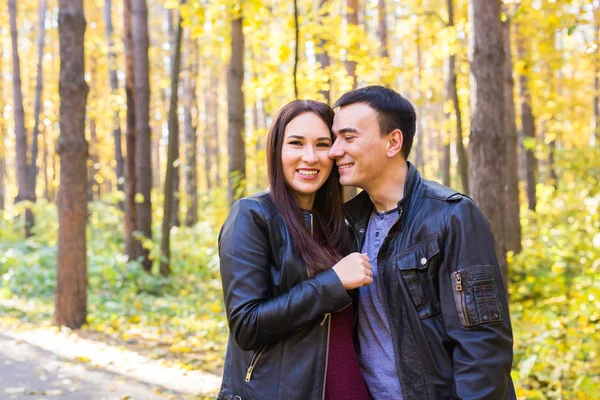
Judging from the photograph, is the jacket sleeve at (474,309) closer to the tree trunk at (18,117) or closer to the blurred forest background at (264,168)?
the blurred forest background at (264,168)

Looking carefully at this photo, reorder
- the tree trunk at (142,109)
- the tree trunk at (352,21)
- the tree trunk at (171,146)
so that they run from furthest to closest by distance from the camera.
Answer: the tree trunk at (142,109)
the tree trunk at (171,146)
the tree trunk at (352,21)

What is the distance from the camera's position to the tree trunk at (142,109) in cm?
1301

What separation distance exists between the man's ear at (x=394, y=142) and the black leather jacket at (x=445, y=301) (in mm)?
250

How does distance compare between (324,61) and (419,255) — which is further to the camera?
(324,61)


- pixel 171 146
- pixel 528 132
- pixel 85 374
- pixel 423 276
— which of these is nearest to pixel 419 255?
pixel 423 276

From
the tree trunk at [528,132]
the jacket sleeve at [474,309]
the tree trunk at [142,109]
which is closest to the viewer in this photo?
the jacket sleeve at [474,309]

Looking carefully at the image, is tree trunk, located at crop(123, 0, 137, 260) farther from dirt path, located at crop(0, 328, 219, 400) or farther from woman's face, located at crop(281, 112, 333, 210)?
woman's face, located at crop(281, 112, 333, 210)

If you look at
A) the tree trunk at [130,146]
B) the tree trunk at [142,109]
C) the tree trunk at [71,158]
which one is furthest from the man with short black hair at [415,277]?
the tree trunk at [142,109]

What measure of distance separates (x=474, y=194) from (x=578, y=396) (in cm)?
242

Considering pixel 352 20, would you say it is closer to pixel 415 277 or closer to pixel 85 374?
pixel 85 374

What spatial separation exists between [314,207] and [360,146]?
0.41 m

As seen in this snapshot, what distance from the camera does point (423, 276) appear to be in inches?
90.5

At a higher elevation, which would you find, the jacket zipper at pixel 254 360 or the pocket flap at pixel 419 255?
the pocket flap at pixel 419 255

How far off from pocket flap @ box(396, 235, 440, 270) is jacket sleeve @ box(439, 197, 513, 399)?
0.15 feet
